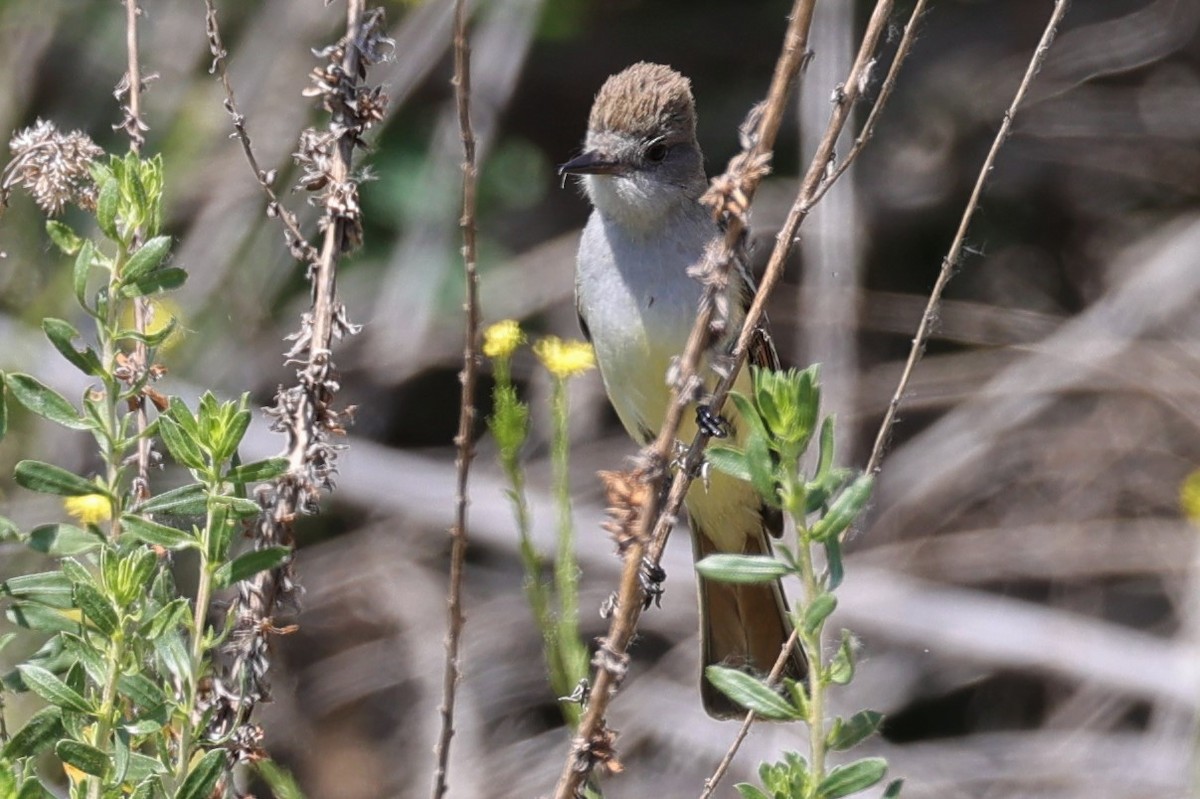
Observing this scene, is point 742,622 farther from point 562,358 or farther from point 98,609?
point 98,609

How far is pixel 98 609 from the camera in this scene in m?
1.47

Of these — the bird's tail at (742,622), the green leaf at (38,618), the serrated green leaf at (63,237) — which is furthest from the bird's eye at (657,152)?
the green leaf at (38,618)

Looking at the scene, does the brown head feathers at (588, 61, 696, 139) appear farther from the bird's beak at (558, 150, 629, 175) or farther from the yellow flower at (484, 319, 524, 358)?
the yellow flower at (484, 319, 524, 358)

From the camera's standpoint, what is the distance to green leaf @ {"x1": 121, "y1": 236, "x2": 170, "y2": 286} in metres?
1.59

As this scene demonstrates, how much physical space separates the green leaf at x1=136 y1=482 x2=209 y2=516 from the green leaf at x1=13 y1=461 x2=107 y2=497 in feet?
0.15

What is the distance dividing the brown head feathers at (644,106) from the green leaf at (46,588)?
7.22 ft

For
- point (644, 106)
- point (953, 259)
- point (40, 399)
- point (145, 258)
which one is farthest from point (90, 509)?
point (644, 106)

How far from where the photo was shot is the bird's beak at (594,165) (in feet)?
11.1

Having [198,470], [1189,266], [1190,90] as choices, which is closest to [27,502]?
[198,470]

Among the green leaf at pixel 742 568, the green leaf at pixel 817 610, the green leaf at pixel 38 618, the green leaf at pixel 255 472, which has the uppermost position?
the green leaf at pixel 255 472

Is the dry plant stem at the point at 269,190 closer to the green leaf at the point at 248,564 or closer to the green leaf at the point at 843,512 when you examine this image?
the green leaf at the point at 248,564

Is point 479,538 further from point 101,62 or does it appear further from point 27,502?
point 101,62

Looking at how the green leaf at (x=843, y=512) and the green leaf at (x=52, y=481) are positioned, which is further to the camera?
the green leaf at (x=52, y=481)

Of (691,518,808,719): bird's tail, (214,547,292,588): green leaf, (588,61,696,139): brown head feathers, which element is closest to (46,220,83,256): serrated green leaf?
(214,547,292,588): green leaf
